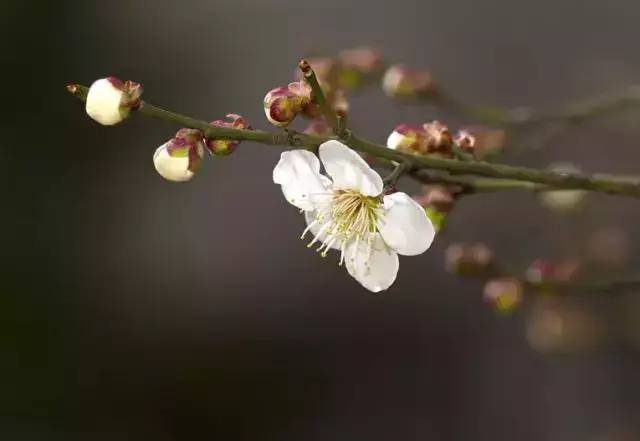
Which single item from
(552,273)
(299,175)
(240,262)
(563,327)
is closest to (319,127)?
(299,175)

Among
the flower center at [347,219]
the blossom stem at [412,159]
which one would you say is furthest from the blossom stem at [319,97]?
the flower center at [347,219]

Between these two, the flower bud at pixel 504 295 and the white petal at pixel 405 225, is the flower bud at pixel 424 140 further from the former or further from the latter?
the flower bud at pixel 504 295

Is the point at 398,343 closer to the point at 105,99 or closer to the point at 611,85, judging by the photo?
the point at 611,85

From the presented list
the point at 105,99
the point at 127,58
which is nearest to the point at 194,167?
the point at 105,99

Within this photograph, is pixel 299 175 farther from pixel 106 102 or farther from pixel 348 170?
pixel 106 102

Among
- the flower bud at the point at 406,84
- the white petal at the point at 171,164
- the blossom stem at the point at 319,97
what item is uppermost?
the flower bud at the point at 406,84

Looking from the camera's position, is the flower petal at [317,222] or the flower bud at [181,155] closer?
the flower bud at [181,155]
